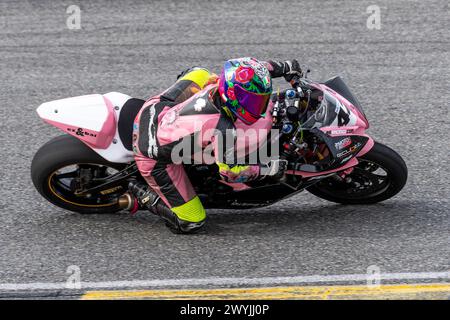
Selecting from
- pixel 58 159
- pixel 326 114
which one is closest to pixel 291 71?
pixel 326 114

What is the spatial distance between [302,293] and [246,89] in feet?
4.79

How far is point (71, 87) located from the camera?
10266mm

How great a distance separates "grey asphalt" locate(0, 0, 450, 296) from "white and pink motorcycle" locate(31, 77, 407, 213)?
0.22 m

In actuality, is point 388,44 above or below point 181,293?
above

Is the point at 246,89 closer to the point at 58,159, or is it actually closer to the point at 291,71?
the point at 291,71

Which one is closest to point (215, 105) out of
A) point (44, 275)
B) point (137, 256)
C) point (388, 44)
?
point (137, 256)

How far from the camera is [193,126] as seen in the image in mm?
7078

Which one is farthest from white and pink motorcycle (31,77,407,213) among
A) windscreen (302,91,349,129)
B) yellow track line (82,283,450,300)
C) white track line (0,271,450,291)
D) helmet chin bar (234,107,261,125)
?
yellow track line (82,283,450,300)

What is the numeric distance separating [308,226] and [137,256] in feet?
4.41

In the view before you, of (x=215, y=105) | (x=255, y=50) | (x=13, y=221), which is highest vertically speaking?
(x=255, y=50)

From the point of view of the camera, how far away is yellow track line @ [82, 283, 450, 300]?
22.2ft

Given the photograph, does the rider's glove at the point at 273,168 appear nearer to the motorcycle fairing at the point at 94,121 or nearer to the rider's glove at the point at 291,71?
the rider's glove at the point at 291,71

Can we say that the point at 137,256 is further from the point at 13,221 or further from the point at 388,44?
the point at 388,44

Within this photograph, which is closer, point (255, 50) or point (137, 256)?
point (137, 256)
